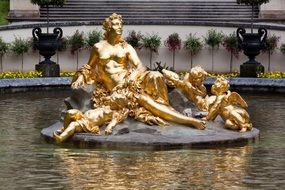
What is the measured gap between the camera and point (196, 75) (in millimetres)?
19047

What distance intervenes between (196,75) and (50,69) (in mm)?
13272

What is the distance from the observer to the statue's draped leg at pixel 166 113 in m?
18.1

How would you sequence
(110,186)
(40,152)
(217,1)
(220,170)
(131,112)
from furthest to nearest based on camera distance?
(217,1) → (131,112) → (40,152) → (220,170) → (110,186)

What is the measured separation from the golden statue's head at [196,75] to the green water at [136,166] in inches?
61.4

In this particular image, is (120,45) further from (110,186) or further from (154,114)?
(110,186)

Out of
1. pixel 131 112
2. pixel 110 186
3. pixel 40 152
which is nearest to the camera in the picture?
pixel 110 186

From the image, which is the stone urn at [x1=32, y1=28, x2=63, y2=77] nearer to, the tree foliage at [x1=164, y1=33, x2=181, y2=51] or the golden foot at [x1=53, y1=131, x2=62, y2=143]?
the tree foliage at [x1=164, y1=33, x2=181, y2=51]

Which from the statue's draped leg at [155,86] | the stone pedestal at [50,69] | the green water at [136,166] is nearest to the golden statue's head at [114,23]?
the statue's draped leg at [155,86]

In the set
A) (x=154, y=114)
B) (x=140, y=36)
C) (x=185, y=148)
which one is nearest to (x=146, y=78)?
(x=154, y=114)

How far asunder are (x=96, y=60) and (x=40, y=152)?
9.19 ft

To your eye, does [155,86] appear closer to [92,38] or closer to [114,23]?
[114,23]

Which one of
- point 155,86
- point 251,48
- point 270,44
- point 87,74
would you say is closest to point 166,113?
point 155,86

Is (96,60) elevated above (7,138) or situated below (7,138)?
above

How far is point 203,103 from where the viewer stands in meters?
19.3
